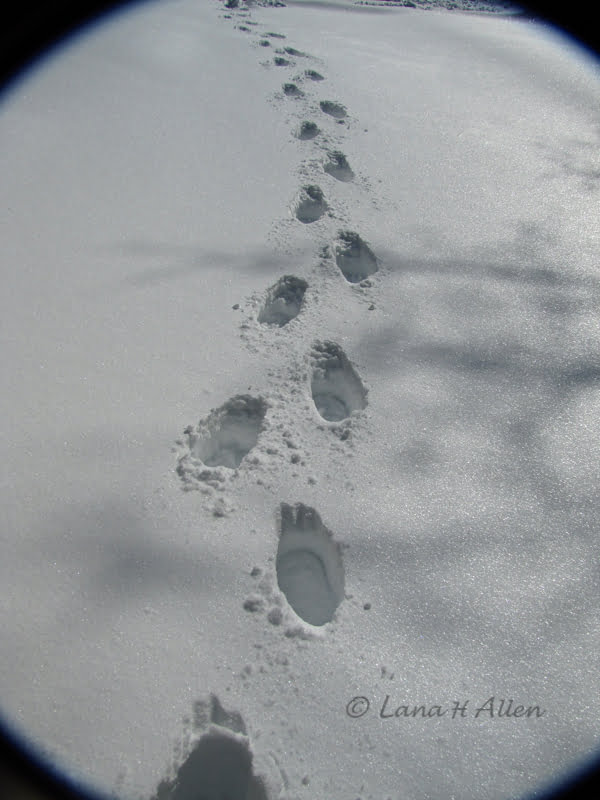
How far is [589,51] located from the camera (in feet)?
10.4

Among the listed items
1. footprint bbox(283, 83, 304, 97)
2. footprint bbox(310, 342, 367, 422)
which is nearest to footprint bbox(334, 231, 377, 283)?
footprint bbox(310, 342, 367, 422)

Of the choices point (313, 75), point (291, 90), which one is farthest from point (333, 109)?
point (313, 75)

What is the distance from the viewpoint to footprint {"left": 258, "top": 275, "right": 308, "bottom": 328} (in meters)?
1.57

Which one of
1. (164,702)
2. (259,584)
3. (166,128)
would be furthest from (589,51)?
(164,702)

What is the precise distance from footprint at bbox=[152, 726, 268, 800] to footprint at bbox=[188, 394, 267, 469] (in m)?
0.57

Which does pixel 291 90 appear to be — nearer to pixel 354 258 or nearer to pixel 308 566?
pixel 354 258

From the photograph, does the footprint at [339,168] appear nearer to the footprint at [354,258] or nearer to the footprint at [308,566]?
the footprint at [354,258]

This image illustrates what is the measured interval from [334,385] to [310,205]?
905mm

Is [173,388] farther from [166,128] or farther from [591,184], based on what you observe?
[591,184]

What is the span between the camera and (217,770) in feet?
2.67

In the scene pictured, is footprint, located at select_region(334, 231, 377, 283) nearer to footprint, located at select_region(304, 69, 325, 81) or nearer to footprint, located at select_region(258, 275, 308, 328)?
footprint, located at select_region(258, 275, 308, 328)

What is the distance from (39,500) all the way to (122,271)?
83 centimetres

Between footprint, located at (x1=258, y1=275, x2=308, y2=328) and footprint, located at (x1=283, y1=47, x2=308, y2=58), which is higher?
footprint, located at (x1=283, y1=47, x2=308, y2=58)

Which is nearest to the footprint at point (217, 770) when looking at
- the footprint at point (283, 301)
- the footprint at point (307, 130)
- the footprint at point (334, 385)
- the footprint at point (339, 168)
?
the footprint at point (334, 385)
